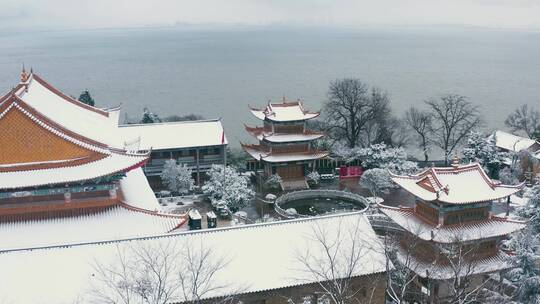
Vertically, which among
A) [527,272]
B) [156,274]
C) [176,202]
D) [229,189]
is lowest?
[176,202]

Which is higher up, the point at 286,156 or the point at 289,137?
the point at 289,137

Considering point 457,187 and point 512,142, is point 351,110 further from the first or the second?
point 457,187

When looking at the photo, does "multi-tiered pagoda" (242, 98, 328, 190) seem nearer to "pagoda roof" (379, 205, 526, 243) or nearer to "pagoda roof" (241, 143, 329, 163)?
"pagoda roof" (241, 143, 329, 163)

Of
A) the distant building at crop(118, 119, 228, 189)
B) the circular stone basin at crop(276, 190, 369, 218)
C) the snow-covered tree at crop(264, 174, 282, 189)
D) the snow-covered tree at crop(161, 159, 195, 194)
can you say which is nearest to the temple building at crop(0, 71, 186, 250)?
the snow-covered tree at crop(161, 159, 195, 194)

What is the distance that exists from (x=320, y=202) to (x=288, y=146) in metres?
→ 5.61

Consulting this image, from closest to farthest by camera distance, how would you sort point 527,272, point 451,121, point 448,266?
point 527,272
point 448,266
point 451,121

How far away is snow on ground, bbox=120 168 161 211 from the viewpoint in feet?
81.6

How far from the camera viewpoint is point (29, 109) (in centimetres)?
2247

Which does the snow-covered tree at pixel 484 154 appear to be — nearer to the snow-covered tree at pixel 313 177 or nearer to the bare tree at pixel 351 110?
the bare tree at pixel 351 110

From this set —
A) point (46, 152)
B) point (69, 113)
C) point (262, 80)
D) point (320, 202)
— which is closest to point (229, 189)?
point (320, 202)

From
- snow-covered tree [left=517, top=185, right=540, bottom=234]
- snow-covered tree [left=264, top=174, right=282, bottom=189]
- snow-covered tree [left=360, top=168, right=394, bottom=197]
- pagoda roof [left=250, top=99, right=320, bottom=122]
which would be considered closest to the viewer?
snow-covered tree [left=517, top=185, right=540, bottom=234]

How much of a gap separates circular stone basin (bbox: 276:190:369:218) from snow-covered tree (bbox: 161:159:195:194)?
23.2 ft

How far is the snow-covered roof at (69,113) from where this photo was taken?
25.2 m

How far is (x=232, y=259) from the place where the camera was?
19.5 m
